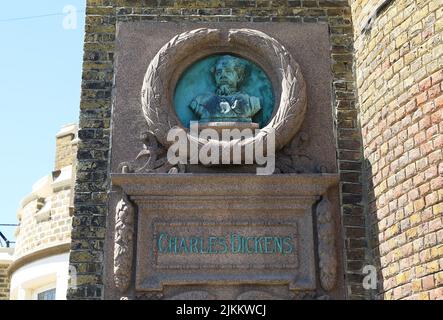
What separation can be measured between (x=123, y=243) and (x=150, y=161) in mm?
867

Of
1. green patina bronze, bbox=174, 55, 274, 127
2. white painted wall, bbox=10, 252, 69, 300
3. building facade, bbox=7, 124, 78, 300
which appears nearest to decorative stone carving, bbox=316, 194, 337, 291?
green patina bronze, bbox=174, 55, 274, 127

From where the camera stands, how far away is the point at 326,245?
20.0 feet

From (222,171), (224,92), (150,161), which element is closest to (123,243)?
→ (150,161)

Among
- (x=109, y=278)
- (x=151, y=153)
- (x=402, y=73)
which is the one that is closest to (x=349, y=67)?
(x=402, y=73)

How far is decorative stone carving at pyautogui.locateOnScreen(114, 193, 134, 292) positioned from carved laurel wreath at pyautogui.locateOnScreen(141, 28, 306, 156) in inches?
30.5

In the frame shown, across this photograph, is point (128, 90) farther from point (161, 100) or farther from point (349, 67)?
point (349, 67)

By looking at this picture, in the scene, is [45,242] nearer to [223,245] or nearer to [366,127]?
[223,245]

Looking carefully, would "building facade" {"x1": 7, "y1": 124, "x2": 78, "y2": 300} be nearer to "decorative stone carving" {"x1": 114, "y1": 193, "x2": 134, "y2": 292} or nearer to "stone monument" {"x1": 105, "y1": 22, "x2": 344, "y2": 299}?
"stone monument" {"x1": 105, "y1": 22, "x2": 344, "y2": 299}

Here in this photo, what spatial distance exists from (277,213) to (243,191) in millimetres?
386

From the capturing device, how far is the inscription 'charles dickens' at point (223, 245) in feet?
20.0

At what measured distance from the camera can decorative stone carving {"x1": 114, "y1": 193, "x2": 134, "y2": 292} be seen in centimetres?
597

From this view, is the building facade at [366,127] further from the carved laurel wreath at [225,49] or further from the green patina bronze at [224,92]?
the green patina bronze at [224,92]

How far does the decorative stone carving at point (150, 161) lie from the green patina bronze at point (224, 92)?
0.38m
